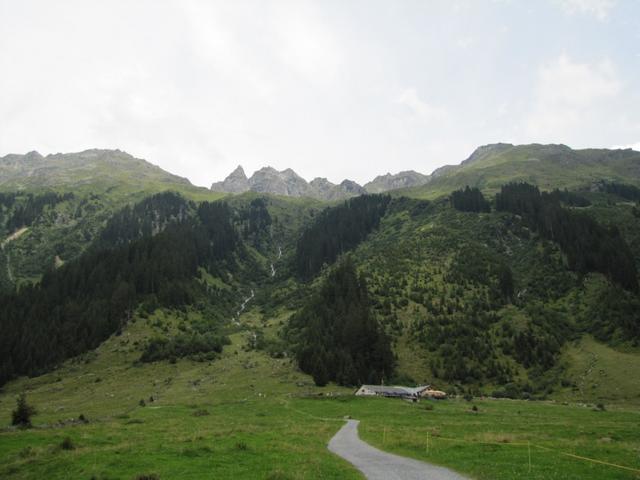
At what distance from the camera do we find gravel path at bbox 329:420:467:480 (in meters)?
23.2

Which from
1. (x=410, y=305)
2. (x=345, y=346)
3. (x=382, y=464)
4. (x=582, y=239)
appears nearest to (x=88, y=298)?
(x=345, y=346)

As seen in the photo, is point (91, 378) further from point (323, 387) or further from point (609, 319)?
point (609, 319)

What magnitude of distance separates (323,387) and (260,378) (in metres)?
14.5

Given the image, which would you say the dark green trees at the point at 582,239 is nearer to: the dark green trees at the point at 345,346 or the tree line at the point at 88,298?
the dark green trees at the point at 345,346

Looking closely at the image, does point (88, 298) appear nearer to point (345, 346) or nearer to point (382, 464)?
point (345, 346)

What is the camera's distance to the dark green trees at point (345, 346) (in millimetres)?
95375

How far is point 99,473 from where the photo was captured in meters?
24.1

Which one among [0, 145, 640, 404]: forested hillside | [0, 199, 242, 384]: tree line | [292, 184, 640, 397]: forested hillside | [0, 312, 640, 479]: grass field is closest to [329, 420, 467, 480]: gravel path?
[0, 312, 640, 479]: grass field

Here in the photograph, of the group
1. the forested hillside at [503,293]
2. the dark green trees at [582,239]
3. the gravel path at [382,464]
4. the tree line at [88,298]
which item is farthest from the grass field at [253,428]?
the dark green trees at [582,239]

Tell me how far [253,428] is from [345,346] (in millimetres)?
59256

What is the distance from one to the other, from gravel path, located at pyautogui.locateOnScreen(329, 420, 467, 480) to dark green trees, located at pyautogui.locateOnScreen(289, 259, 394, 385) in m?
57.1

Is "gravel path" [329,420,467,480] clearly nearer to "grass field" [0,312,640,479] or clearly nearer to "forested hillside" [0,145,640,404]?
"grass field" [0,312,640,479]

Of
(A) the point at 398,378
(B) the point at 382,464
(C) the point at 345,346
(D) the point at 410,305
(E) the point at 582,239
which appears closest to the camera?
(B) the point at 382,464

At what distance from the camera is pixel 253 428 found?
146 ft
